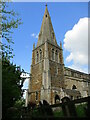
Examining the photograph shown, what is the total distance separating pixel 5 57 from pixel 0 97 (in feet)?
9.43

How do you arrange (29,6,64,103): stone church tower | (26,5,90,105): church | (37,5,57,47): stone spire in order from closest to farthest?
(29,6,64,103): stone church tower, (26,5,90,105): church, (37,5,57,47): stone spire

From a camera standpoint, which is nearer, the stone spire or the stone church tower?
the stone church tower

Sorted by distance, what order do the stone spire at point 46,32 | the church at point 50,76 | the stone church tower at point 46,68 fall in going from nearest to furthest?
→ the stone church tower at point 46,68, the church at point 50,76, the stone spire at point 46,32

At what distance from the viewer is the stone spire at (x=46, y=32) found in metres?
42.5

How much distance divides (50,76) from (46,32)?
15.7 meters

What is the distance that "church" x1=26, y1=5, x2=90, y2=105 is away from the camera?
110 ft

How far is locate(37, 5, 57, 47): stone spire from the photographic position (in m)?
42.5

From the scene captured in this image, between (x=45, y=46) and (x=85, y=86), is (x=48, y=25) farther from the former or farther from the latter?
(x=85, y=86)

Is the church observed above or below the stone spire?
below

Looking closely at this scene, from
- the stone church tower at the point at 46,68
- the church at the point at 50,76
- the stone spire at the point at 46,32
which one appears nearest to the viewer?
the stone church tower at the point at 46,68

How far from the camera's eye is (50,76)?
34.2 metres

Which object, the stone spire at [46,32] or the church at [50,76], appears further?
the stone spire at [46,32]

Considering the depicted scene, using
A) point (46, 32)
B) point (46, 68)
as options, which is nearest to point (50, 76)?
point (46, 68)

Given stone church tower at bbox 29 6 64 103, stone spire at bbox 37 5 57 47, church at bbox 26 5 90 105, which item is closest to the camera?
stone church tower at bbox 29 6 64 103
